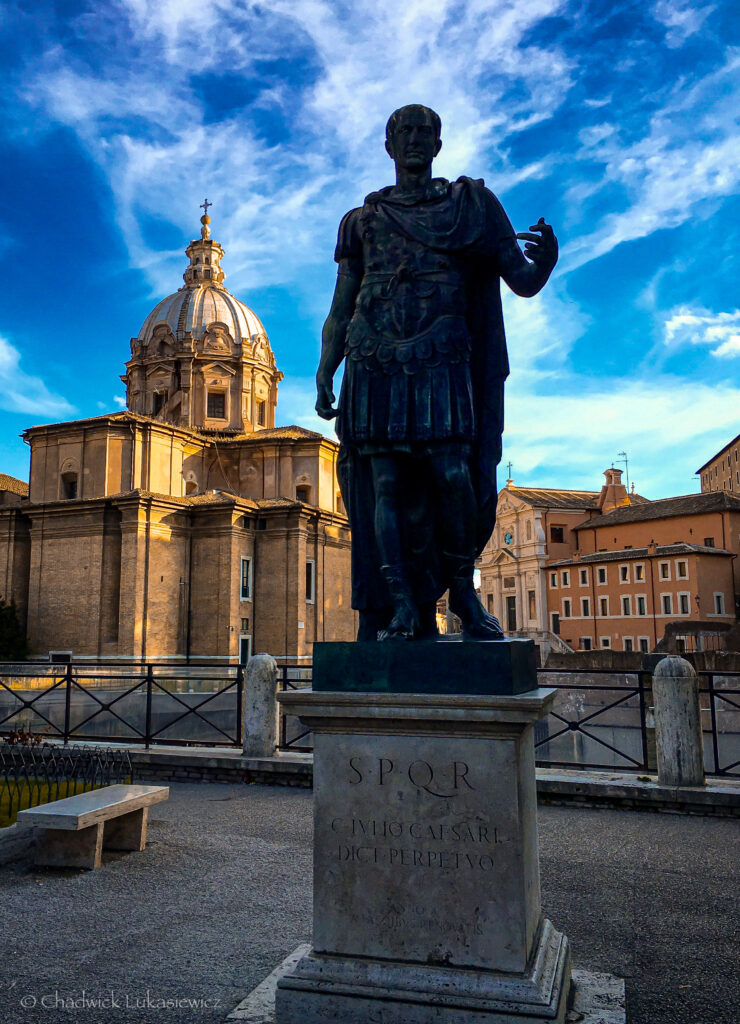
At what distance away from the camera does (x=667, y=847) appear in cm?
621

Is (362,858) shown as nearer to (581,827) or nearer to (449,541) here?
(449,541)

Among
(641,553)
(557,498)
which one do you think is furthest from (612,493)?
(641,553)

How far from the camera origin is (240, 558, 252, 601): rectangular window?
115 ft

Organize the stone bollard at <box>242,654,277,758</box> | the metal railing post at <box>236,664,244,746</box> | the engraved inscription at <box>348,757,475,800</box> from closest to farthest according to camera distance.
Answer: the engraved inscription at <box>348,757,475,800</box>
the stone bollard at <box>242,654,277,758</box>
the metal railing post at <box>236,664,244,746</box>

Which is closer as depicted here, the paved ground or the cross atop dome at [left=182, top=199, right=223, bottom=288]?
the paved ground

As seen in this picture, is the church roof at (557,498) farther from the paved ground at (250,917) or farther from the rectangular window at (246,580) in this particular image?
the paved ground at (250,917)

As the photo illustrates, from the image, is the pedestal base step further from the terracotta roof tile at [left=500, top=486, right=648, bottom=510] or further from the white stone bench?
the terracotta roof tile at [left=500, top=486, right=648, bottom=510]

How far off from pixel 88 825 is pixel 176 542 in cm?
2982

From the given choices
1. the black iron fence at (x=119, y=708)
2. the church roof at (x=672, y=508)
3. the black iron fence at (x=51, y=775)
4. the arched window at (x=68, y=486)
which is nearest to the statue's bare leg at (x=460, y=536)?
the black iron fence at (x=51, y=775)

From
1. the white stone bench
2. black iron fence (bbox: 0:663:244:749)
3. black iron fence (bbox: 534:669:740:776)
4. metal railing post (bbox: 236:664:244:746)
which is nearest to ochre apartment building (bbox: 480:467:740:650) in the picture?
black iron fence (bbox: 534:669:740:776)

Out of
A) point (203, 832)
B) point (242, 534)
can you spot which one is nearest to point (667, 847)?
point (203, 832)

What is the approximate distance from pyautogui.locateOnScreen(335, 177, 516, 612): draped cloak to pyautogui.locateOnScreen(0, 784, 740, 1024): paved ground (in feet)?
6.45

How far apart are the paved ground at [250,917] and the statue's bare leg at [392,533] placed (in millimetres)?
1859

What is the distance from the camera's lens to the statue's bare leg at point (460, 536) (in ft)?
11.5
